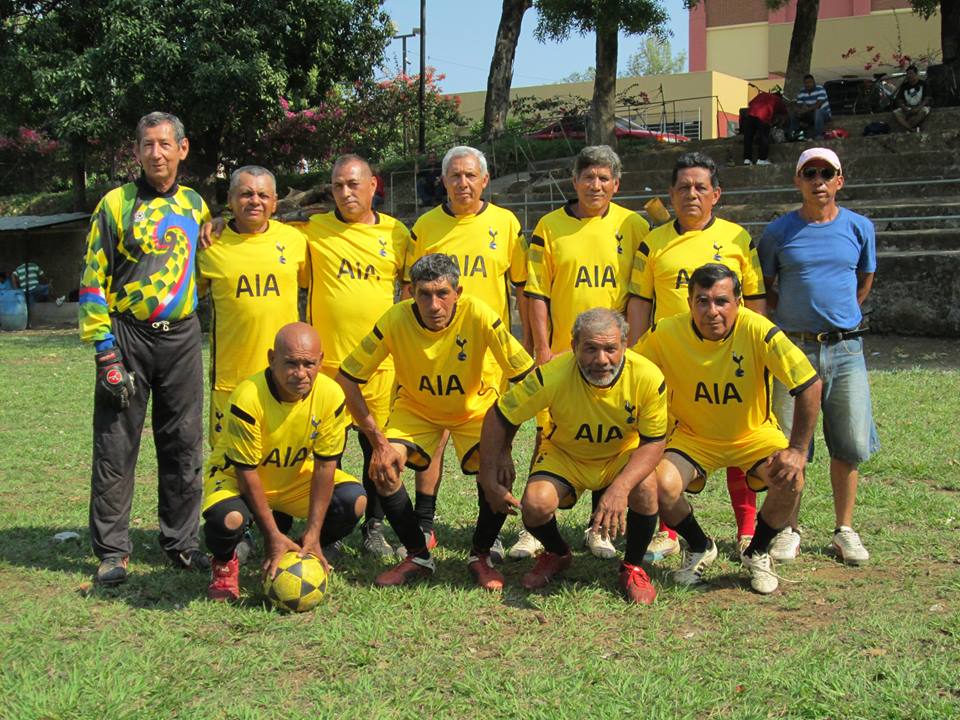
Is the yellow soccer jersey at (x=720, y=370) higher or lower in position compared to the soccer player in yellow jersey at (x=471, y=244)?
lower

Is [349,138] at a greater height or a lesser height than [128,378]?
greater

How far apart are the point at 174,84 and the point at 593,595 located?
18906mm

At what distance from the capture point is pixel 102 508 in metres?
5.68

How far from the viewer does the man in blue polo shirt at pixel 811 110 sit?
20.3 m

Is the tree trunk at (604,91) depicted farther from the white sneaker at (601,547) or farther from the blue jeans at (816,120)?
the white sneaker at (601,547)

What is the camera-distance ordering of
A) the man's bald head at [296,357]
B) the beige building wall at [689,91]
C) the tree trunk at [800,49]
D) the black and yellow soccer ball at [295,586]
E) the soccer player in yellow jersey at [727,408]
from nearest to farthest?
the black and yellow soccer ball at [295,586] < the man's bald head at [296,357] < the soccer player in yellow jersey at [727,408] < the tree trunk at [800,49] < the beige building wall at [689,91]

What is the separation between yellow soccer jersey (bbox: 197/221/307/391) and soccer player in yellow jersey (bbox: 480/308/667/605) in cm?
148

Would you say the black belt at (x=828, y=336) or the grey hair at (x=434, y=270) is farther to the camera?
the black belt at (x=828, y=336)

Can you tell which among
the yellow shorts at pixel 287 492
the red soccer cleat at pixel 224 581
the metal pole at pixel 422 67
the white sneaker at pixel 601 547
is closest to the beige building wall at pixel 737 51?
the metal pole at pixel 422 67

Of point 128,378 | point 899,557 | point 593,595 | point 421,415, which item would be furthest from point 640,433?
point 128,378

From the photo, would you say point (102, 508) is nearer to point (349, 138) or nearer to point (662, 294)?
point (662, 294)

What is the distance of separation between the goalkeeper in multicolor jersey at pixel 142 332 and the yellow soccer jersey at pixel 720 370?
256 cm

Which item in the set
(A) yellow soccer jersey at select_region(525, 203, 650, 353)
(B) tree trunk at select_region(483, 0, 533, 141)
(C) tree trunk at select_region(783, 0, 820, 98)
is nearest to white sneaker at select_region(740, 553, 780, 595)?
(A) yellow soccer jersey at select_region(525, 203, 650, 353)

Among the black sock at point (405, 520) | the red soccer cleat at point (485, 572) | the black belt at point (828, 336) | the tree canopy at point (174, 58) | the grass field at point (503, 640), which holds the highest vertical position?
the tree canopy at point (174, 58)
